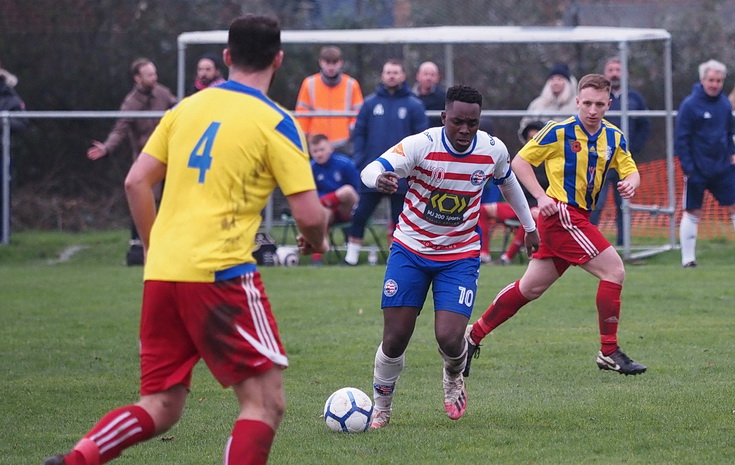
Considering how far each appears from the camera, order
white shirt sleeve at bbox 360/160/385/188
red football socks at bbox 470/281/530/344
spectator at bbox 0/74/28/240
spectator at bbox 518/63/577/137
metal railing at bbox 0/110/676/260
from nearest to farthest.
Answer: white shirt sleeve at bbox 360/160/385/188
red football socks at bbox 470/281/530/344
metal railing at bbox 0/110/676/260
spectator at bbox 518/63/577/137
spectator at bbox 0/74/28/240

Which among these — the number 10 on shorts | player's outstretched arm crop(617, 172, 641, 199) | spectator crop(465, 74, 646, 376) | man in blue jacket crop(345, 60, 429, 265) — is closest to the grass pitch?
spectator crop(465, 74, 646, 376)

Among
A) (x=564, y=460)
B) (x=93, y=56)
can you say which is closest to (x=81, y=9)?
(x=93, y=56)

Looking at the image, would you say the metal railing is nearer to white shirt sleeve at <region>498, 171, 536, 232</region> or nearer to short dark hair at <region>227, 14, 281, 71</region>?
white shirt sleeve at <region>498, 171, 536, 232</region>

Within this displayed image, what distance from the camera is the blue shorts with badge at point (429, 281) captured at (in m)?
6.00

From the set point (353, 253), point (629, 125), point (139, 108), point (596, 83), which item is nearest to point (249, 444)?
point (596, 83)

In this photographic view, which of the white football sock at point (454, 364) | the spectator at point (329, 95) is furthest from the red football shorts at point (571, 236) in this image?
the spectator at point (329, 95)

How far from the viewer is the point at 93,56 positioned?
57.5 feet

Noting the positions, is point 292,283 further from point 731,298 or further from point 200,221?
point 200,221

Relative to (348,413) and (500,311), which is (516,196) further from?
(348,413)

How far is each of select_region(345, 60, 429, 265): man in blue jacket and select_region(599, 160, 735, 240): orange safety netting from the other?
3632 mm

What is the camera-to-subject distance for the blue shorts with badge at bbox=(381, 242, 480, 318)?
600 centimetres

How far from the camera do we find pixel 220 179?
4043 mm

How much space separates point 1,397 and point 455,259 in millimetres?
2864

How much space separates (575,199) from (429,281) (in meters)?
1.44
